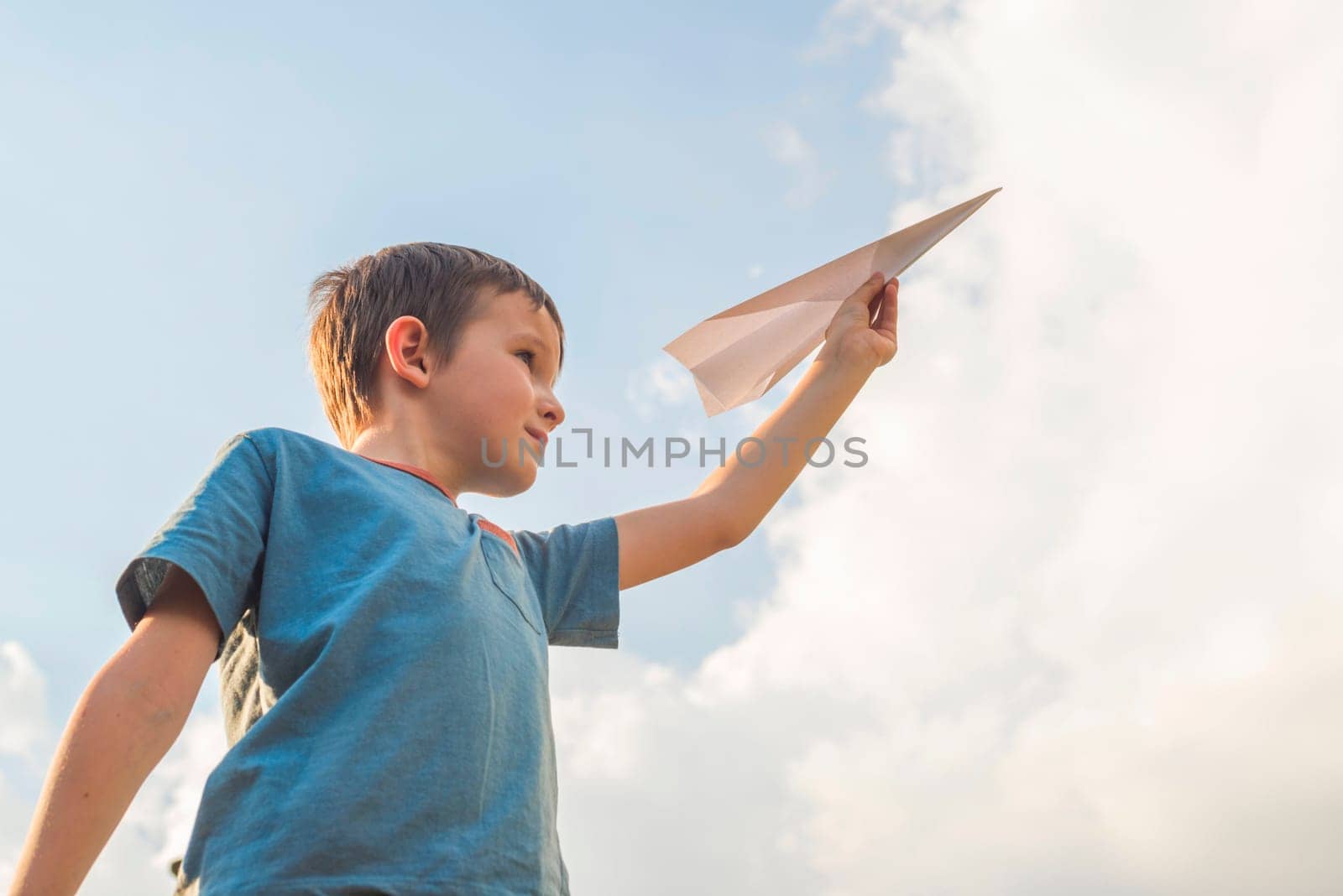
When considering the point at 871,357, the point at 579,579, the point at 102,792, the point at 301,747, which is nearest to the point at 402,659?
the point at 301,747

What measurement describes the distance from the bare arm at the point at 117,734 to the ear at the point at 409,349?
3.22ft

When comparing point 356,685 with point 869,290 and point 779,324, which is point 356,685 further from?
point 869,290

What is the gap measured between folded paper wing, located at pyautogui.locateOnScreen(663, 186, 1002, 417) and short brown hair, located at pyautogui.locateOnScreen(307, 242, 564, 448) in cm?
48

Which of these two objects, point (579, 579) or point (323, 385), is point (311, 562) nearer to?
point (579, 579)

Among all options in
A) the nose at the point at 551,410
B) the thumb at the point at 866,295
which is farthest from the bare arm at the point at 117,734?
the thumb at the point at 866,295

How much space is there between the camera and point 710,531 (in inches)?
127

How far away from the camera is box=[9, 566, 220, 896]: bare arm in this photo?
1.88 m

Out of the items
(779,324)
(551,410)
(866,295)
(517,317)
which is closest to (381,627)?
(551,410)

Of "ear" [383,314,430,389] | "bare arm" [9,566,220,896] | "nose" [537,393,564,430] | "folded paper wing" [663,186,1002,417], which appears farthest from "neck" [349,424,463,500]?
"folded paper wing" [663,186,1002,417]

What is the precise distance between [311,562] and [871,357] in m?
1.77

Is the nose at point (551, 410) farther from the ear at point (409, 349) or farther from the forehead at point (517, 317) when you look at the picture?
the ear at point (409, 349)

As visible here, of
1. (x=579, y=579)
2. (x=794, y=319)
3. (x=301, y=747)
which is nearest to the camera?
(x=301, y=747)

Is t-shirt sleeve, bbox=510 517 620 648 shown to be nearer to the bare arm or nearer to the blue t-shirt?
the blue t-shirt

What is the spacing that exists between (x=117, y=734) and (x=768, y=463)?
1829 mm
